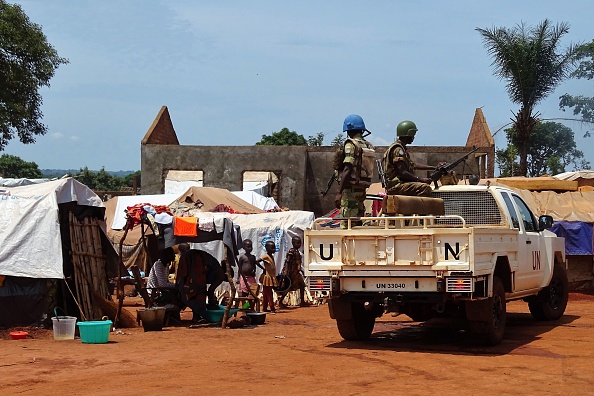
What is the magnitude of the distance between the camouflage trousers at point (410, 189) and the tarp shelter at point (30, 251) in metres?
5.50

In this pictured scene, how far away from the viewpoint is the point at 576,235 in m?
20.6

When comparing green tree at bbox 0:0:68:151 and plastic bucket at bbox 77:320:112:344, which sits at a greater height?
green tree at bbox 0:0:68:151

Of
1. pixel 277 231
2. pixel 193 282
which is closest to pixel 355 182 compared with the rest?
pixel 193 282

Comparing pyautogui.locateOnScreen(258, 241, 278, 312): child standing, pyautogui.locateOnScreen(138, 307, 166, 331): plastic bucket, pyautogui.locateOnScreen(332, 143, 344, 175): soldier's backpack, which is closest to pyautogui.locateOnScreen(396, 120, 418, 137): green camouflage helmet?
pyautogui.locateOnScreen(332, 143, 344, 175): soldier's backpack

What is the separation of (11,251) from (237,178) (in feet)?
70.6

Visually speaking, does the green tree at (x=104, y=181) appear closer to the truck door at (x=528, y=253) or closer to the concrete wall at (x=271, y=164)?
the concrete wall at (x=271, y=164)

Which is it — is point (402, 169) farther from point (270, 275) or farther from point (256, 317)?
point (270, 275)

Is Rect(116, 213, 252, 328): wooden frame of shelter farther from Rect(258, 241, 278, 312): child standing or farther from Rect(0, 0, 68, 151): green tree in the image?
Rect(0, 0, 68, 151): green tree

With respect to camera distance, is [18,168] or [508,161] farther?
[18,168]

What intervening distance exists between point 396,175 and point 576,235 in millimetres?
10682

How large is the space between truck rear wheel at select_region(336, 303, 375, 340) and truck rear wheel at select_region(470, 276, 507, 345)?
4.99 ft

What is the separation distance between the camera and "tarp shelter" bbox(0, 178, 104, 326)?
13.4 meters

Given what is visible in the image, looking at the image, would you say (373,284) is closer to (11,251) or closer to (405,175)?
(405,175)

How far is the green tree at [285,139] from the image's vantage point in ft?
183
